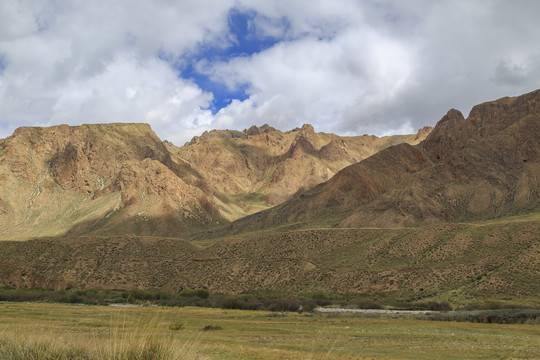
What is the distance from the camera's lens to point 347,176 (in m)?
165

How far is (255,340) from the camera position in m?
27.4

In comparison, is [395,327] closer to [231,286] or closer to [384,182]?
[231,286]

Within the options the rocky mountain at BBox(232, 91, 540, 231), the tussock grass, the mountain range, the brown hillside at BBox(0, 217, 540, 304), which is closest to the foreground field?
the tussock grass

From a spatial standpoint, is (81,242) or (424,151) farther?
(424,151)

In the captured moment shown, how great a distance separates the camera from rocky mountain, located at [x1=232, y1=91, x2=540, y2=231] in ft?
395

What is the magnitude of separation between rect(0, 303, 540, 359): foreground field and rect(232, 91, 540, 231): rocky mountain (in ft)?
278

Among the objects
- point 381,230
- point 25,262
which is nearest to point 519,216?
point 381,230

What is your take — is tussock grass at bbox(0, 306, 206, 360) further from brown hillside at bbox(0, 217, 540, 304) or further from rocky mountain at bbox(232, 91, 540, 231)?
rocky mountain at bbox(232, 91, 540, 231)

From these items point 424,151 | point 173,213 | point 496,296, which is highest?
point 424,151

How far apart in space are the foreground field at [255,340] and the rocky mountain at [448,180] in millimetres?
84591

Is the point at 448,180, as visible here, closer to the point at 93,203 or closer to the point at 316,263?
the point at 316,263

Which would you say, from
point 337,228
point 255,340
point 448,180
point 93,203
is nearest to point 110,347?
point 255,340

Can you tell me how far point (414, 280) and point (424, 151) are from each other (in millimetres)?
117930

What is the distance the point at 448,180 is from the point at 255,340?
117654mm
